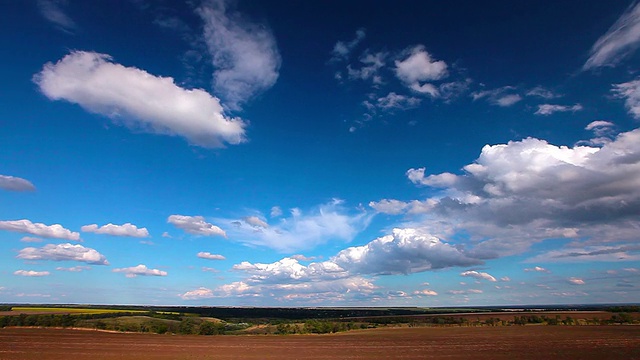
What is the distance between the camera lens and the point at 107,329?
104 m

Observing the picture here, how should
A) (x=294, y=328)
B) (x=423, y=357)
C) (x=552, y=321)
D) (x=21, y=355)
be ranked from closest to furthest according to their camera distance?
(x=21, y=355)
(x=423, y=357)
(x=294, y=328)
(x=552, y=321)

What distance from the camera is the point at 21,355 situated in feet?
150

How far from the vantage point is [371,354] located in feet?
171

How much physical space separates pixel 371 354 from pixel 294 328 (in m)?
64.2

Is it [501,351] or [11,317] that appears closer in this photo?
[501,351]

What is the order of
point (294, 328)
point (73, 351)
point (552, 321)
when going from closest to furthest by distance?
point (73, 351) < point (294, 328) < point (552, 321)

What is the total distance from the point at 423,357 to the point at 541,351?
57.7 feet

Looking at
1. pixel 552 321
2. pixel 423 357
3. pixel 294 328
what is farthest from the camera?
pixel 552 321

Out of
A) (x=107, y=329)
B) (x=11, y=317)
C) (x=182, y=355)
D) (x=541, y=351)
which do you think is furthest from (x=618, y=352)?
(x=11, y=317)

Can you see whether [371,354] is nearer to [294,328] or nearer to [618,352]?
[618,352]

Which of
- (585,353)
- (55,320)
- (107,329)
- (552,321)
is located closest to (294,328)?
(107,329)

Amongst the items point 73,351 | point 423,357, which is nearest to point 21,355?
point 73,351

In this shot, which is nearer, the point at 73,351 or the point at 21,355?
the point at 21,355

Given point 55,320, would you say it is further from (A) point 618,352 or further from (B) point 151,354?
(A) point 618,352
